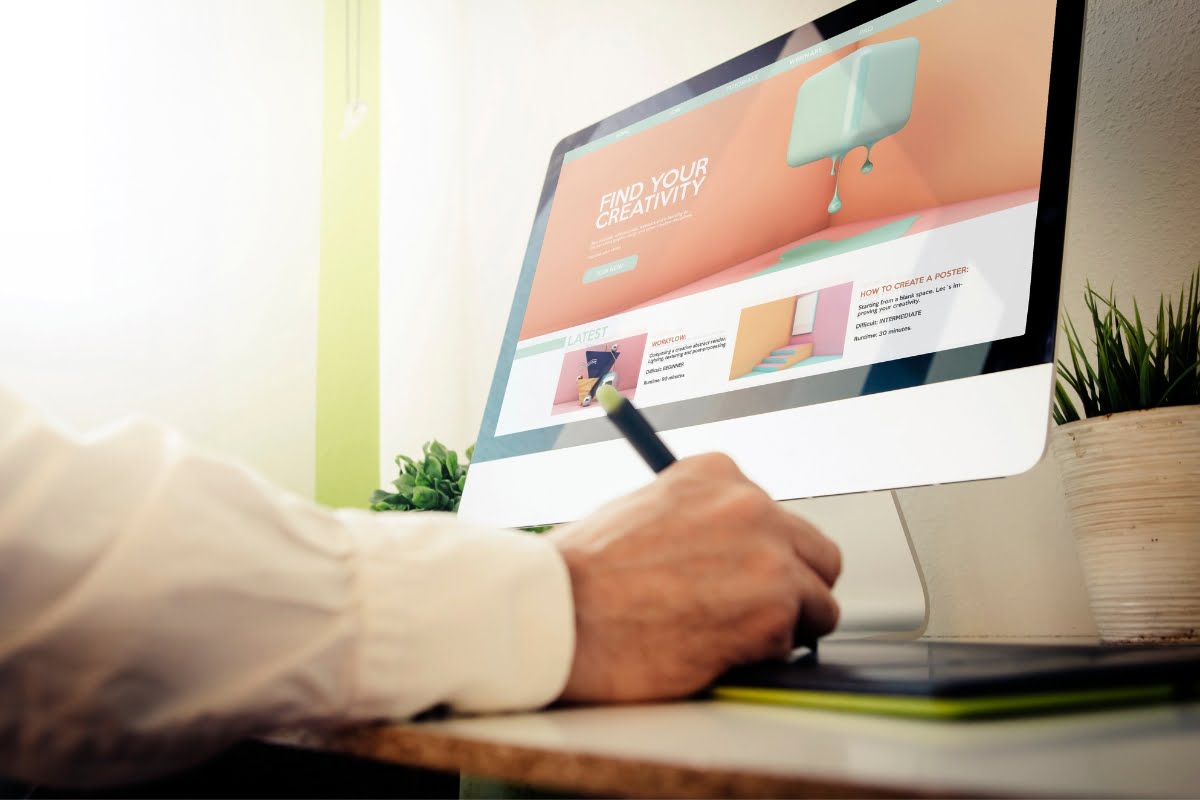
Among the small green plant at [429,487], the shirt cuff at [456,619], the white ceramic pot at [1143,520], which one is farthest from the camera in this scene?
the small green plant at [429,487]

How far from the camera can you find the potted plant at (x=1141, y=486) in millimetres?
567

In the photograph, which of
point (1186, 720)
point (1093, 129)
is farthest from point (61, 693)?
point (1093, 129)

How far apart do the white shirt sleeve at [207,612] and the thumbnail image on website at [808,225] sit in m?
0.38

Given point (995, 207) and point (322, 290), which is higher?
point (322, 290)

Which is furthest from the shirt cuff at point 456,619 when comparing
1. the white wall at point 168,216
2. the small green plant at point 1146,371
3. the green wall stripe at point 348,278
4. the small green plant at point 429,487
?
the green wall stripe at point 348,278

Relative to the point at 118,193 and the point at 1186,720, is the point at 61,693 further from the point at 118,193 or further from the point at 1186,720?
the point at 118,193

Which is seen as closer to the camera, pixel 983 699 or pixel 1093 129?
pixel 983 699

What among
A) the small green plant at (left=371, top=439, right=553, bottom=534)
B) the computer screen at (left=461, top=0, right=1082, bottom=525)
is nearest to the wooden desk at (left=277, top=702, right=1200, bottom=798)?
the computer screen at (left=461, top=0, right=1082, bottom=525)

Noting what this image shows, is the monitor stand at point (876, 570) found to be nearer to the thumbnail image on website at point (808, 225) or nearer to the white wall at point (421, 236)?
the thumbnail image on website at point (808, 225)

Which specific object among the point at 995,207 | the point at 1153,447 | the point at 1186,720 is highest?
the point at 995,207

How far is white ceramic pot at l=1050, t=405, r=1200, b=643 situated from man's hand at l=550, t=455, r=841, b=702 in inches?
11.0

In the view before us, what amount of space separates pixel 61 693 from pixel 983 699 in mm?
278

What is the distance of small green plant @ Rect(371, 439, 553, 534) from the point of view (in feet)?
3.19

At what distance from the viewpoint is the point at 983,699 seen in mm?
258
